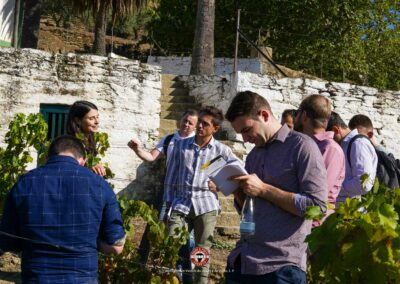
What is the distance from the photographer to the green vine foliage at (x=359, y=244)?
296 centimetres

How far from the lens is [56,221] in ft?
11.5

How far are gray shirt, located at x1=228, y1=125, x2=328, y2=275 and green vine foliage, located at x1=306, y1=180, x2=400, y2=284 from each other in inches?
8.9

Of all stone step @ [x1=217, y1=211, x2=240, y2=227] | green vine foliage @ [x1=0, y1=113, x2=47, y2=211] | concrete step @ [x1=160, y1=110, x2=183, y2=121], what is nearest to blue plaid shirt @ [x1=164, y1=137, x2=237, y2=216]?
green vine foliage @ [x1=0, y1=113, x2=47, y2=211]

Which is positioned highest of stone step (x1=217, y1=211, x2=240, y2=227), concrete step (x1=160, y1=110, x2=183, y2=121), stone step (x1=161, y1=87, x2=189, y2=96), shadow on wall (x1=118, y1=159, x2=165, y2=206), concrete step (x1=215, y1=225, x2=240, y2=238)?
stone step (x1=161, y1=87, x2=189, y2=96)

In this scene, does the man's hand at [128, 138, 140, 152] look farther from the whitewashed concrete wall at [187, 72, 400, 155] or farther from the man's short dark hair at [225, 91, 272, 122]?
the whitewashed concrete wall at [187, 72, 400, 155]

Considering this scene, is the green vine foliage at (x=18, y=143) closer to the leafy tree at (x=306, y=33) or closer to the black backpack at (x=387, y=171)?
the black backpack at (x=387, y=171)

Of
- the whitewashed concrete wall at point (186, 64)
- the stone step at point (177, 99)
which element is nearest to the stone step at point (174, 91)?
the stone step at point (177, 99)

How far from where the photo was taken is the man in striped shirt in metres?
5.65

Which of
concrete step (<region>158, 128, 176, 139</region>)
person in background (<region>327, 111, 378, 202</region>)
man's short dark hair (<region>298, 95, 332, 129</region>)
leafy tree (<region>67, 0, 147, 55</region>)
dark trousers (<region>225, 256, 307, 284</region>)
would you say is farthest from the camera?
leafy tree (<region>67, 0, 147, 55</region>)

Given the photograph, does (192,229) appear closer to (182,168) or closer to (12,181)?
(182,168)

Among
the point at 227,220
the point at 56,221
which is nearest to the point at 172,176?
the point at 56,221

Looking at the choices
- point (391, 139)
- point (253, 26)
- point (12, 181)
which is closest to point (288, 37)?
point (253, 26)

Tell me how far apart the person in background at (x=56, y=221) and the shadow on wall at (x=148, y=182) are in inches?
254

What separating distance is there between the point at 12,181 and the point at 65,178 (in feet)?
10.8
